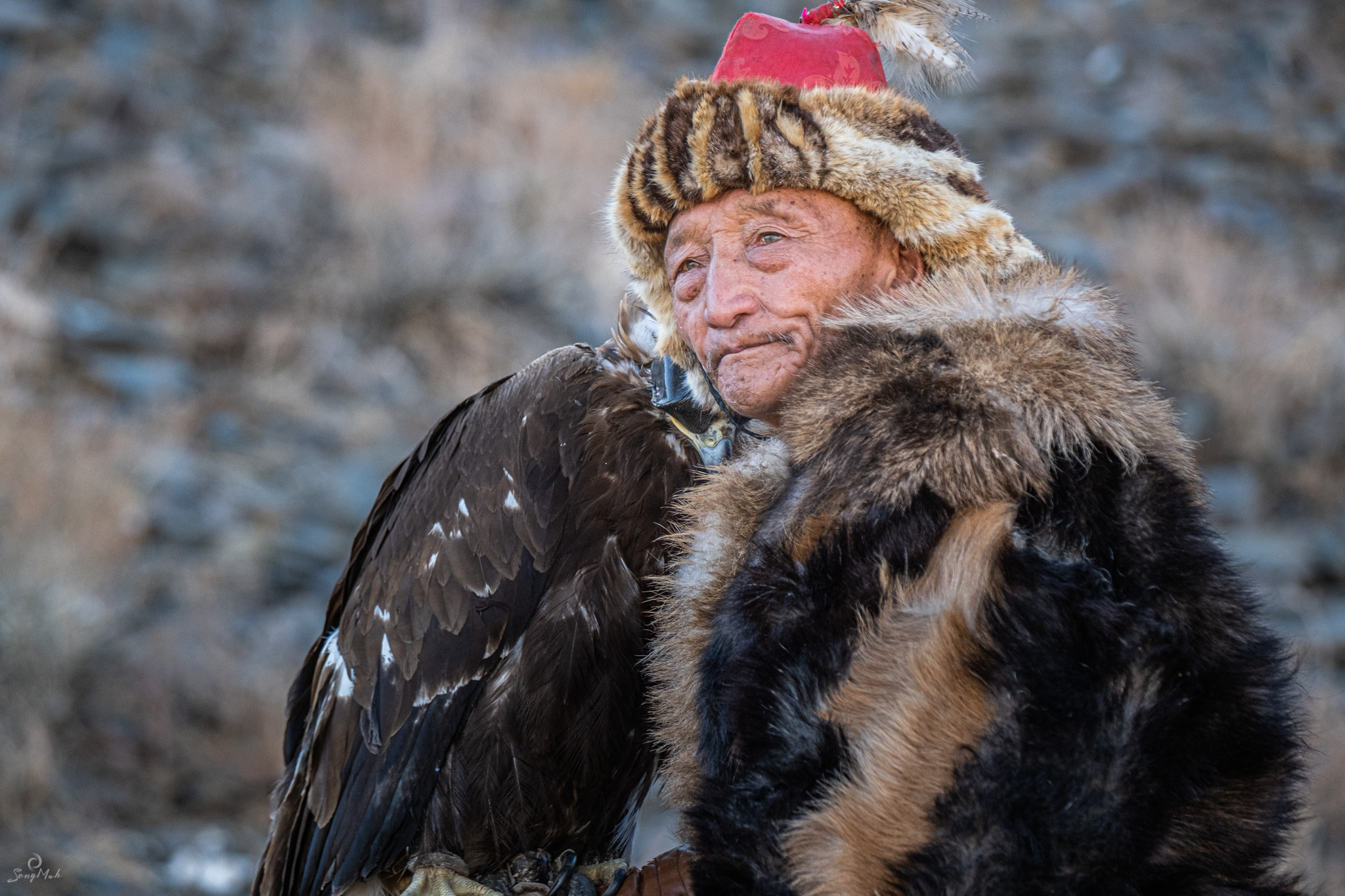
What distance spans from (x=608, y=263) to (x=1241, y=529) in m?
4.63

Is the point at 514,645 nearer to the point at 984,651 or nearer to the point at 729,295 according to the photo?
the point at 729,295

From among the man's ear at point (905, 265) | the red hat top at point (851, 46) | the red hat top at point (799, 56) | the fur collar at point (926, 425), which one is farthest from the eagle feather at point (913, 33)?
the fur collar at point (926, 425)

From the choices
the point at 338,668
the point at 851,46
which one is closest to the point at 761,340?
the point at 851,46

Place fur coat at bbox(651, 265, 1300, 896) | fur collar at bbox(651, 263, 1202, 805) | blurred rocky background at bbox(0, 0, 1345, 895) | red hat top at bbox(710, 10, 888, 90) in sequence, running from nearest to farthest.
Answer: fur coat at bbox(651, 265, 1300, 896)
fur collar at bbox(651, 263, 1202, 805)
red hat top at bbox(710, 10, 888, 90)
blurred rocky background at bbox(0, 0, 1345, 895)

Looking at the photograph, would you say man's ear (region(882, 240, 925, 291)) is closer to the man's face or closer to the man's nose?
the man's face

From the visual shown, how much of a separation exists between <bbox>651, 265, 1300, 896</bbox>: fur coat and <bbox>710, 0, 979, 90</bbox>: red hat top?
783 millimetres

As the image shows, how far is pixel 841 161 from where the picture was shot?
205cm

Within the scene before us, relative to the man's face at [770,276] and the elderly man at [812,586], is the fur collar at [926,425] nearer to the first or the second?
the elderly man at [812,586]

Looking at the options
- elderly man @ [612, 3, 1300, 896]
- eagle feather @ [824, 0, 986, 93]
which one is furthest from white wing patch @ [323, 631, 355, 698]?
eagle feather @ [824, 0, 986, 93]

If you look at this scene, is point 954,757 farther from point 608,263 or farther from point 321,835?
point 608,263

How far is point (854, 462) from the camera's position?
153cm

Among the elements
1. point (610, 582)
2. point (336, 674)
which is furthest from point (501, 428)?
point (336, 674)

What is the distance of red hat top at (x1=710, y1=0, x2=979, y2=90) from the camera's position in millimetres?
2244

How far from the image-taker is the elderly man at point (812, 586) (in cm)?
135
